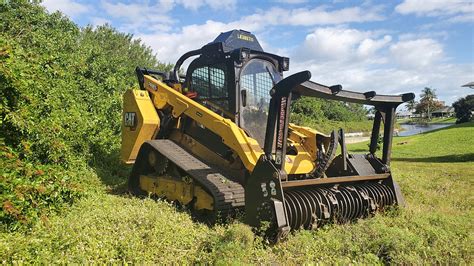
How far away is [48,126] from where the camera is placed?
6367mm

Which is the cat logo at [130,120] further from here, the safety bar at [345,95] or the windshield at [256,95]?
the safety bar at [345,95]

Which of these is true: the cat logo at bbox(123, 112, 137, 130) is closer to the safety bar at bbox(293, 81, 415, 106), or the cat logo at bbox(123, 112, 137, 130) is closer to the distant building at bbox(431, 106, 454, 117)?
the safety bar at bbox(293, 81, 415, 106)

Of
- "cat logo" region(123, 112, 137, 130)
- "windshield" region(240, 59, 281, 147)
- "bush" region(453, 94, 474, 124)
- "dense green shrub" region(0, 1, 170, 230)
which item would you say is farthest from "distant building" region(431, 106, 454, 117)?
"cat logo" region(123, 112, 137, 130)

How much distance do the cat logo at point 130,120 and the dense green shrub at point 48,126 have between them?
0.95 meters

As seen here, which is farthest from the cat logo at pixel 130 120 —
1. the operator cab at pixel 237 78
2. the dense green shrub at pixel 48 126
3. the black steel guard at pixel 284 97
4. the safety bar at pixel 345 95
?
the safety bar at pixel 345 95

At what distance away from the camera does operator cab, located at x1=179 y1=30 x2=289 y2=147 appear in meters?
6.67

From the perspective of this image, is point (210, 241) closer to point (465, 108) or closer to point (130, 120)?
point (130, 120)

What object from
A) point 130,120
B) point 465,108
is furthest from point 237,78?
point 465,108

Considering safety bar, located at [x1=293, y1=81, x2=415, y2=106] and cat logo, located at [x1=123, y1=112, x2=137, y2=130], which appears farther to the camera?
cat logo, located at [x1=123, y1=112, x2=137, y2=130]

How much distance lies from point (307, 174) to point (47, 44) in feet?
33.0

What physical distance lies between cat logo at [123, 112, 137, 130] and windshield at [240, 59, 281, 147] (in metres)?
2.23

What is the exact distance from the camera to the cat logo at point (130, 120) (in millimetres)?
7797

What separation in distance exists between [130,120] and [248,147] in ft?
9.63

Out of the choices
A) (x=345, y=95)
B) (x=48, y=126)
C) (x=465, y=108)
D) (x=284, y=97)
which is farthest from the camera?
(x=465, y=108)
